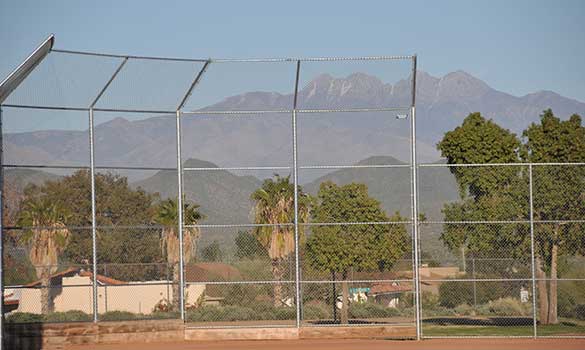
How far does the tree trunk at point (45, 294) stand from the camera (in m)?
16.6

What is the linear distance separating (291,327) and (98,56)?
18.6 feet

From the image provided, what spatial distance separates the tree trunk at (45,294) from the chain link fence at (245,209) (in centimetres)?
4

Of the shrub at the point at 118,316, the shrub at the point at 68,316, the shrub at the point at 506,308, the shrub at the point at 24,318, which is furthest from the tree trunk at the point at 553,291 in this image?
the shrub at the point at 24,318

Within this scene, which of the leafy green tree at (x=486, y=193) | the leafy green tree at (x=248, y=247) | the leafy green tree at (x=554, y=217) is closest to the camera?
the leafy green tree at (x=248, y=247)

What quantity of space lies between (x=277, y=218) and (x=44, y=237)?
6241 millimetres

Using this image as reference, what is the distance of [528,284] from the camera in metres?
30.2

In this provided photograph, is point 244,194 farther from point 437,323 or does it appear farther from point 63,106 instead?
point 63,106

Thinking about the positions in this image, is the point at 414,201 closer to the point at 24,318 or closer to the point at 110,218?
the point at 110,218

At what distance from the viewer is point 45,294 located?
17000 millimetres

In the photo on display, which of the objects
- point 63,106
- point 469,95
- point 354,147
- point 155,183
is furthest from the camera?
point 469,95

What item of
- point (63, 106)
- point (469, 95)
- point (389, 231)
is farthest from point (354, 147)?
point (469, 95)

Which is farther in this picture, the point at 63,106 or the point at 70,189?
the point at 70,189

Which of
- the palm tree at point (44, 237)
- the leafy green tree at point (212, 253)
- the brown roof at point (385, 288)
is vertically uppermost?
the palm tree at point (44, 237)

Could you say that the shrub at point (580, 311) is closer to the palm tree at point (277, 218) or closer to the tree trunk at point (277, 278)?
the palm tree at point (277, 218)
